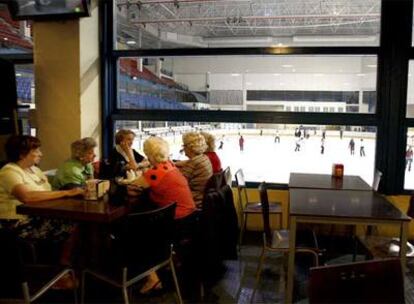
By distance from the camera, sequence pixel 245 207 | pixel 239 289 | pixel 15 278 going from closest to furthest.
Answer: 1. pixel 15 278
2. pixel 239 289
3. pixel 245 207

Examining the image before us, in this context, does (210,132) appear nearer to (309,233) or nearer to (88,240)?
(309,233)

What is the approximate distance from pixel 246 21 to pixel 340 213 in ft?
9.17

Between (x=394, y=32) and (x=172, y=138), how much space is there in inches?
102

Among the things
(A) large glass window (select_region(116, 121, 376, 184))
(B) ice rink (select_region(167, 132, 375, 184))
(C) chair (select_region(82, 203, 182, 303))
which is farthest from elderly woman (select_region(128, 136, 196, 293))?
(B) ice rink (select_region(167, 132, 375, 184))

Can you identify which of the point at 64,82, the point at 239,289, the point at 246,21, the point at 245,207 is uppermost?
the point at 246,21

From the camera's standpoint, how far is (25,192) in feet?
8.51

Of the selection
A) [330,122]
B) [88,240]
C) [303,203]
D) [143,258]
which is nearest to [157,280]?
Answer: [88,240]

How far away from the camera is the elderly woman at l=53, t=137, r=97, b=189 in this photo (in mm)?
3074

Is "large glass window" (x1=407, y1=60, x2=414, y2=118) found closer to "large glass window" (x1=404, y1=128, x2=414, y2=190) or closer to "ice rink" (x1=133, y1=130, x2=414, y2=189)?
"large glass window" (x1=404, y1=128, x2=414, y2=190)

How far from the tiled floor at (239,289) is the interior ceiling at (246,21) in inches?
93.2

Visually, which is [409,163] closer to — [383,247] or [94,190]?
[383,247]

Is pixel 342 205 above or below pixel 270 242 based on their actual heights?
above

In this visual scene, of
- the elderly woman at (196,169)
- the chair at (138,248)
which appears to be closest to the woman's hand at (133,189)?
the chair at (138,248)

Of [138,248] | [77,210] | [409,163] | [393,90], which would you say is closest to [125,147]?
[77,210]
